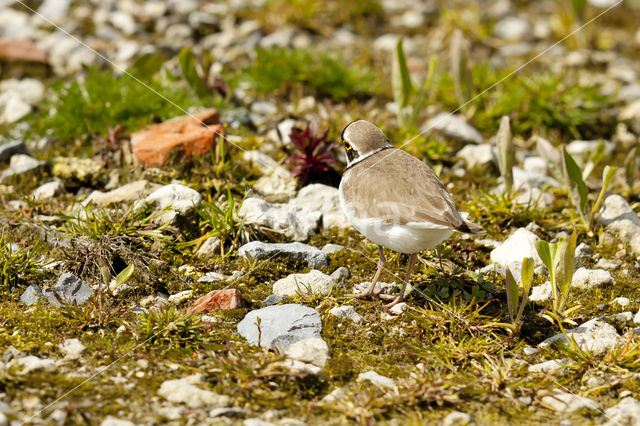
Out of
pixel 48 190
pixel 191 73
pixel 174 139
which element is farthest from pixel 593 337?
pixel 191 73

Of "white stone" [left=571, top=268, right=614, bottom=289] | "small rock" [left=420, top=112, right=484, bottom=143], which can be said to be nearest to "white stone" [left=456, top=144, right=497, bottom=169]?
"small rock" [left=420, top=112, right=484, bottom=143]

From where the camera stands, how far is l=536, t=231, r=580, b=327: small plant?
482 cm

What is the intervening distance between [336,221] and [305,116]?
251 centimetres

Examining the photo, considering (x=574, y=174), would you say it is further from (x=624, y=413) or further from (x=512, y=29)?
(x=512, y=29)

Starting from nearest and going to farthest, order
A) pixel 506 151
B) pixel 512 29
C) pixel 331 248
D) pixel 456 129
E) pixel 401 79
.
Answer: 1. pixel 331 248
2. pixel 506 151
3. pixel 401 79
4. pixel 456 129
5. pixel 512 29

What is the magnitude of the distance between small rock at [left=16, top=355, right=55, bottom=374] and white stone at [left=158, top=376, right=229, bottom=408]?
787 millimetres

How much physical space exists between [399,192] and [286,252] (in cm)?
132

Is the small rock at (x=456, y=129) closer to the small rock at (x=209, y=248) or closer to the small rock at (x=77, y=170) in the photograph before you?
the small rock at (x=209, y=248)

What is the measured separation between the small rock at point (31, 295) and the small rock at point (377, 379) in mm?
2717

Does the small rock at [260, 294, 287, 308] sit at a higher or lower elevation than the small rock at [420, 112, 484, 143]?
lower

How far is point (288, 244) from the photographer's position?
5883 mm

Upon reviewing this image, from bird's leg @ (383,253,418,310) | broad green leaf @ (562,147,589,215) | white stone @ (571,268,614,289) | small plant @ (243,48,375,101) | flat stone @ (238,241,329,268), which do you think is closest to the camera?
bird's leg @ (383,253,418,310)

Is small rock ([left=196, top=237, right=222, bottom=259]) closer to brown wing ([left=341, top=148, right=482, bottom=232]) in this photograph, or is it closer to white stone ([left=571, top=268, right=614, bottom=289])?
brown wing ([left=341, top=148, right=482, bottom=232])

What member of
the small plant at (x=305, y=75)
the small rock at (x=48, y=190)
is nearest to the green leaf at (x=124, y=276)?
the small rock at (x=48, y=190)
